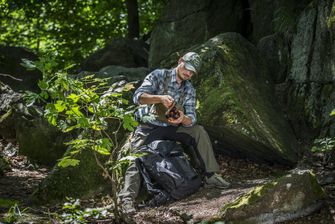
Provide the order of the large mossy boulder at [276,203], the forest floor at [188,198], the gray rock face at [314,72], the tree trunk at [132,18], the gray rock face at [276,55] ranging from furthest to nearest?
the tree trunk at [132,18] → the gray rock face at [276,55] → the gray rock face at [314,72] → the forest floor at [188,198] → the large mossy boulder at [276,203]

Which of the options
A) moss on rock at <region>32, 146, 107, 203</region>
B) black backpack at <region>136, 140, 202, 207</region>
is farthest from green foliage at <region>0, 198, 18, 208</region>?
black backpack at <region>136, 140, 202, 207</region>

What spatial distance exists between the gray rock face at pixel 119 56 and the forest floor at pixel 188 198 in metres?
3.80

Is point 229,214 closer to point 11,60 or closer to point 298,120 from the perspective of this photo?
point 298,120

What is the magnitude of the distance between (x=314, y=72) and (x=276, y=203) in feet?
12.0

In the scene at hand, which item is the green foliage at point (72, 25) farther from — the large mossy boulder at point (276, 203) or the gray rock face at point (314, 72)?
the large mossy boulder at point (276, 203)

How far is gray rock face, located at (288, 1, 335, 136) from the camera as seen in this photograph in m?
6.97

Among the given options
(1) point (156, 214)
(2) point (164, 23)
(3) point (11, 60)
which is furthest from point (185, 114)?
(3) point (11, 60)

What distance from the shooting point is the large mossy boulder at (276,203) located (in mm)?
4215

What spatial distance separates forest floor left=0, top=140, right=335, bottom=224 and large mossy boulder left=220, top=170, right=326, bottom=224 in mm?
93

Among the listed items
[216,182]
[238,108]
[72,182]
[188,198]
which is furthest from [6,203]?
[238,108]

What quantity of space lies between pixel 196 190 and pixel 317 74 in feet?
Answer: 9.67

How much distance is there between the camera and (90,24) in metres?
13.8

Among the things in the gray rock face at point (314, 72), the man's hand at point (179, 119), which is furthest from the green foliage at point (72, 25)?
the man's hand at point (179, 119)

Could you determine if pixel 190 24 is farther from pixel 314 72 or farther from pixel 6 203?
pixel 6 203
